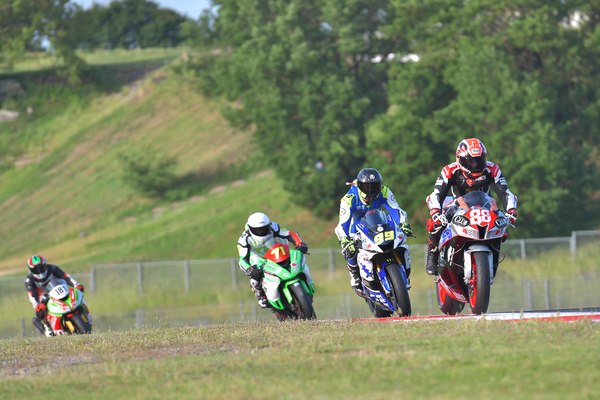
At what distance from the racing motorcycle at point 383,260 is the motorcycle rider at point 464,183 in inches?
21.0

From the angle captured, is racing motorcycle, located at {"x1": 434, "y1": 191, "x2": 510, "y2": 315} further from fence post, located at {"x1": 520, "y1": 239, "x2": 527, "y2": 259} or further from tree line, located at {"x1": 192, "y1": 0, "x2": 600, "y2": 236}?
tree line, located at {"x1": 192, "y1": 0, "x2": 600, "y2": 236}

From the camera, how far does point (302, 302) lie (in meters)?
18.0

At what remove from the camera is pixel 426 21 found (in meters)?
55.7

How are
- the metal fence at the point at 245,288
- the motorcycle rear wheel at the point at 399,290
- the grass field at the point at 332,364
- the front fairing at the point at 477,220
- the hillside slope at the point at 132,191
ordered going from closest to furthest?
the grass field at the point at 332,364, the front fairing at the point at 477,220, the motorcycle rear wheel at the point at 399,290, the metal fence at the point at 245,288, the hillside slope at the point at 132,191

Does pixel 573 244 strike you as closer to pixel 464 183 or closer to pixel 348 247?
pixel 348 247

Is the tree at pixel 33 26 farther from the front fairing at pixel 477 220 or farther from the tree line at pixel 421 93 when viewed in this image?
the front fairing at pixel 477 220

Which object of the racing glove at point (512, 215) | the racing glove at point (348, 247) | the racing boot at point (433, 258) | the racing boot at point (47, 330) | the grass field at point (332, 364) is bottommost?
the racing boot at point (47, 330)

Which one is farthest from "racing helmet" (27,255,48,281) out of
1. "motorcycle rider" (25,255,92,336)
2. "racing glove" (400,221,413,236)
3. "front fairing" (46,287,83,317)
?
"racing glove" (400,221,413,236)

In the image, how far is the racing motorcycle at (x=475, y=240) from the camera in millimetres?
14938

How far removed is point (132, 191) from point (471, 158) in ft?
176

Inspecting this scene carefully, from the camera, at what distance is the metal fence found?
35.3m

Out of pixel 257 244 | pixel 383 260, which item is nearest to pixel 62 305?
pixel 257 244

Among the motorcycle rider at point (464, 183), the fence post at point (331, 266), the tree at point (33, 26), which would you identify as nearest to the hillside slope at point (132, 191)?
the tree at point (33, 26)

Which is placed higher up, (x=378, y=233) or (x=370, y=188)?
(x=370, y=188)
